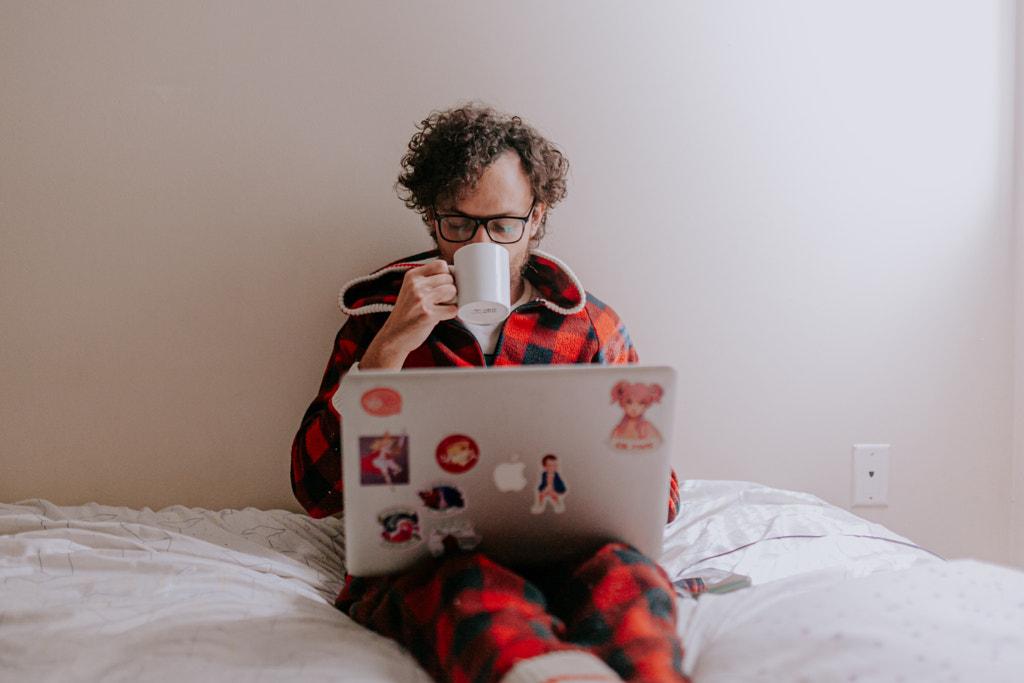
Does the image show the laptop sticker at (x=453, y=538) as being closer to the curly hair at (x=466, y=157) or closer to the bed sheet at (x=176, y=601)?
the bed sheet at (x=176, y=601)

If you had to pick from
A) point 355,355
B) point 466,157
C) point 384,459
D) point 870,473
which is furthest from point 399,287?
point 870,473

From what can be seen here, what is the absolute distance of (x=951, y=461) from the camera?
4.41 feet

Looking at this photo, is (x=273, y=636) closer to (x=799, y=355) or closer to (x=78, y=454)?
(x=78, y=454)

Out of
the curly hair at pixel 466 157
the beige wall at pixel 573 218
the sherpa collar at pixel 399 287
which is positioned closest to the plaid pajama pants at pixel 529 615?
the sherpa collar at pixel 399 287

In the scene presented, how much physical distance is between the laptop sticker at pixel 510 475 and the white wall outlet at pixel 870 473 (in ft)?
3.51

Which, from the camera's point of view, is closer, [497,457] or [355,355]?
[497,457]

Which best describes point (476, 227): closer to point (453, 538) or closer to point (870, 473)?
point (453, 538)

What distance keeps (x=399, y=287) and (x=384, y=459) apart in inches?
21.1

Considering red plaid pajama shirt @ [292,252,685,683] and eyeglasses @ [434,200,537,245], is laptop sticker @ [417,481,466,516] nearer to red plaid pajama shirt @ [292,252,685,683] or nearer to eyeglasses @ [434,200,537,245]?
red plaid pajama shirt @ [292,252,685,683]

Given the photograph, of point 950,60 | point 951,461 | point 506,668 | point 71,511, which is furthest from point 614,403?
point 950,60

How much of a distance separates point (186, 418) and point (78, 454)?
223 millimetres

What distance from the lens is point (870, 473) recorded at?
1.33m

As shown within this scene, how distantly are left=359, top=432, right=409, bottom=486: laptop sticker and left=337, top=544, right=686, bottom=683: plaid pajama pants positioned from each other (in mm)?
129

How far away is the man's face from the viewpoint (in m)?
0.95
